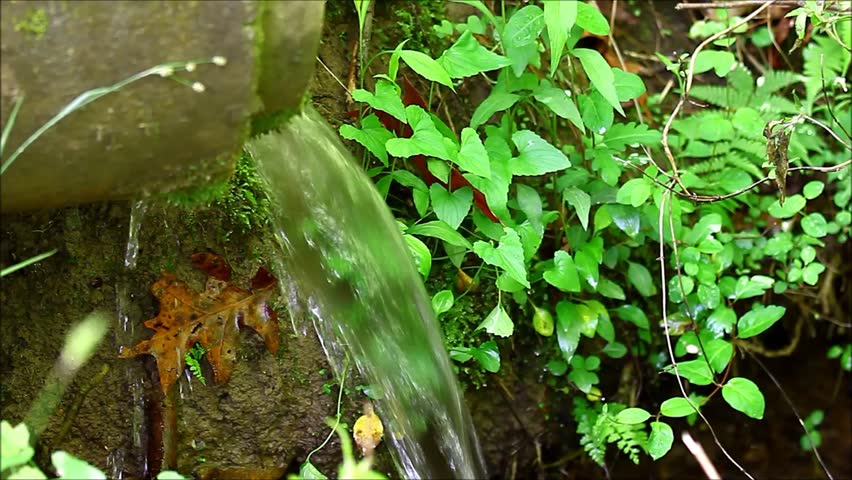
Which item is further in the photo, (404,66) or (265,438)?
(404,66)

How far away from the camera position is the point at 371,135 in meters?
2.16

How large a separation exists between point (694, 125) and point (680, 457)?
1315mm

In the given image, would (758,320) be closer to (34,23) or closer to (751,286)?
(751,286)

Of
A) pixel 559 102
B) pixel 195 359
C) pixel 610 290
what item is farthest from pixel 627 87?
pixel 195 359

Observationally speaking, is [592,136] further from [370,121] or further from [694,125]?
[370,121]

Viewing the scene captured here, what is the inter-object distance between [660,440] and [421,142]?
3.14ft

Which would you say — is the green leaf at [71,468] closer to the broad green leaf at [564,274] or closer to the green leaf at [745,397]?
the broad green leaf at [564,274]

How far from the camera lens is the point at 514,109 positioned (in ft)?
8.03

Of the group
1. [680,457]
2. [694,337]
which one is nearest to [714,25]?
[694,337]

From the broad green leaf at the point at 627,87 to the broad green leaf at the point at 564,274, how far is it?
464 millimetres

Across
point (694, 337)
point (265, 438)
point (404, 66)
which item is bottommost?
point (265, 438)

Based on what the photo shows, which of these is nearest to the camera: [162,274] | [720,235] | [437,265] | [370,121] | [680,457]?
[162,274]

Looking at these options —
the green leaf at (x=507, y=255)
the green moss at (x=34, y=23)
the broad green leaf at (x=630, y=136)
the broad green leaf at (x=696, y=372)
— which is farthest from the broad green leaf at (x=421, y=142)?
the green moss at (x=34, y=23)

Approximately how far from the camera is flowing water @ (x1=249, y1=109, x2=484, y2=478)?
6.55 feet
